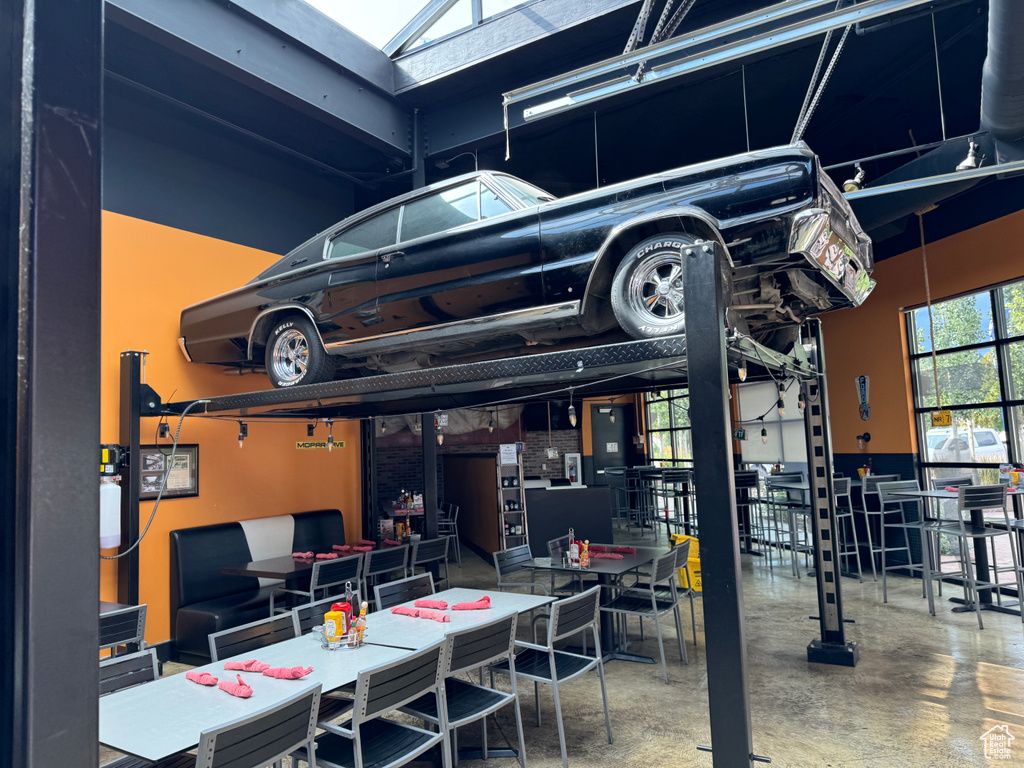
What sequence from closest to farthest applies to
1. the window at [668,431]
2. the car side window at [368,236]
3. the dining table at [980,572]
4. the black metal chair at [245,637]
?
the black metal chair at [245,637], the car side window at [368,236], the dining table at [980,572], the window at [668,431]

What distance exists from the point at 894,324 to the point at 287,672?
774 centimetres

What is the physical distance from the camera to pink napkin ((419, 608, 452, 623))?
144 inches

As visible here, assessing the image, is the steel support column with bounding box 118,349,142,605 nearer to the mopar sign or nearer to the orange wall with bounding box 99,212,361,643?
the orange wall with bounding box 99,212,361,643

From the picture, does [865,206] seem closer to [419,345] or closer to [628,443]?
[419,345]

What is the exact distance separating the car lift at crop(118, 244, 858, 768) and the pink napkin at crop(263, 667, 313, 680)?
1569 millimetres

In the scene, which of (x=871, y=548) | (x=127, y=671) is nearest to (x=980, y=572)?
(x=871, y=548)

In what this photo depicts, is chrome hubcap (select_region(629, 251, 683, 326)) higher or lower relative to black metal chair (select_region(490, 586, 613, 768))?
higher

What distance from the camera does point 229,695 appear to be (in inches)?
102

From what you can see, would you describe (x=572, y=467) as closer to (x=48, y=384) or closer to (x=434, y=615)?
(x=434, y=615)

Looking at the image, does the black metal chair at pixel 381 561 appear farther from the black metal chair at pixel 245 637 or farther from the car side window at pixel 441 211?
the car side window at pixel 441 211

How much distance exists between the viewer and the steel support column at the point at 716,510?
2.27 m

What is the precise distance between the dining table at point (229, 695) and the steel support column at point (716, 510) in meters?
1.40

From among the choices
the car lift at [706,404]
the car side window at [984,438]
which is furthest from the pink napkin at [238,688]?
the car side window at [984,438]

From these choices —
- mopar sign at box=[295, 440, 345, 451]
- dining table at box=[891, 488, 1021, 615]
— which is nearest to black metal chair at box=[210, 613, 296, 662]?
mopar sign at box=[295, 440, 345, 451]
